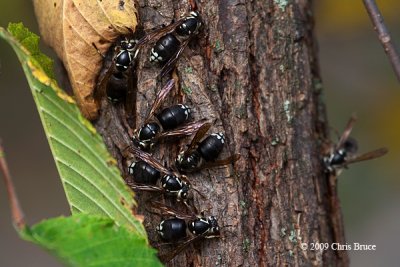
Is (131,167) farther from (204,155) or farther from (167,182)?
(204,155)

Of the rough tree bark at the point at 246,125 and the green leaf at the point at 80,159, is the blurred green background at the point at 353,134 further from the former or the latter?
the green leaf at the point at 80,159

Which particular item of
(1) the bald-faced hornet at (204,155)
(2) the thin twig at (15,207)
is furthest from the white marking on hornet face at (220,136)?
(2) the thin twig at (15,207)

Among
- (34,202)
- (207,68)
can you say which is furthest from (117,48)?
(34,202)

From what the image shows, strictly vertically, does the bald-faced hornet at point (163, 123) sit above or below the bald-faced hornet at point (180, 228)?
above

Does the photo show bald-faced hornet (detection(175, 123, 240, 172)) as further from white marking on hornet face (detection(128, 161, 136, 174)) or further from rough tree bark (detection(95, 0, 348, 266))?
white marking on hornet face (detection(128, 161, 136, 174))

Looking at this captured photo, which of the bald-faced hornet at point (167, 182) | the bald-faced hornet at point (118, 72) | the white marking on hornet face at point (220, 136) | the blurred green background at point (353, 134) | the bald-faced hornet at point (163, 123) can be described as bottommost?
the bald-faced hornet at point (167, 182)

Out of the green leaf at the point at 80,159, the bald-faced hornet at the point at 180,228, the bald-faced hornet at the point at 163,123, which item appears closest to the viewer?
the green leaf at the point at 80,159
